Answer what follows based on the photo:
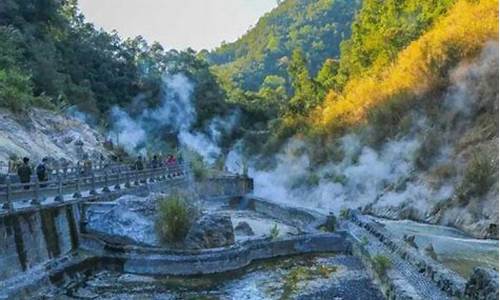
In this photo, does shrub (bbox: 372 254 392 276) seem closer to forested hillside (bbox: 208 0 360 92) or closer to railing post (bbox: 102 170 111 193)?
railing post (bbox: 102 170 111 193)

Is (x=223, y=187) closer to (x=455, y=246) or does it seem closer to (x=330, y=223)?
(x=330, y=223)

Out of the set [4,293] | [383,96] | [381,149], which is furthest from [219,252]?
[383,96]

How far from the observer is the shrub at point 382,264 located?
12930 mm

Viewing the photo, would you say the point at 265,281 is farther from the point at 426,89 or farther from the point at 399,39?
the point at 399,39

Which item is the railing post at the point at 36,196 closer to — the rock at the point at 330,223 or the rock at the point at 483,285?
the rock at the point at 330,223

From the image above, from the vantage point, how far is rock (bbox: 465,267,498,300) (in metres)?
8.22

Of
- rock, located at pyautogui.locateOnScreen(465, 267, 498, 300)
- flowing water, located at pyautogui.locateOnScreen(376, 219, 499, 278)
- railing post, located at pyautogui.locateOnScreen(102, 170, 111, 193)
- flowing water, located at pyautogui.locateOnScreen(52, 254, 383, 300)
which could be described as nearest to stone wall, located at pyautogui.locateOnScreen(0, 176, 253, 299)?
flowing water, located at pyautogui.locateOnScreen(52, 254, 383, 300)

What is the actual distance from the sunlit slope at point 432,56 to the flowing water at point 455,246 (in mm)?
11864

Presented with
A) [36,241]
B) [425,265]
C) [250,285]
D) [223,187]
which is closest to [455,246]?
[425,265]

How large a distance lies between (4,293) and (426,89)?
26.6 m

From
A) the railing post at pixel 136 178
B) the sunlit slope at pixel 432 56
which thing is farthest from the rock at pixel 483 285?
the sunlit slope at pixel 432 56

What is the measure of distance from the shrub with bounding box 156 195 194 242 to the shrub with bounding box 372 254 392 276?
5.29 meters

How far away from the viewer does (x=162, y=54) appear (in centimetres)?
7288

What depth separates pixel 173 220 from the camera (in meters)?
15.9
